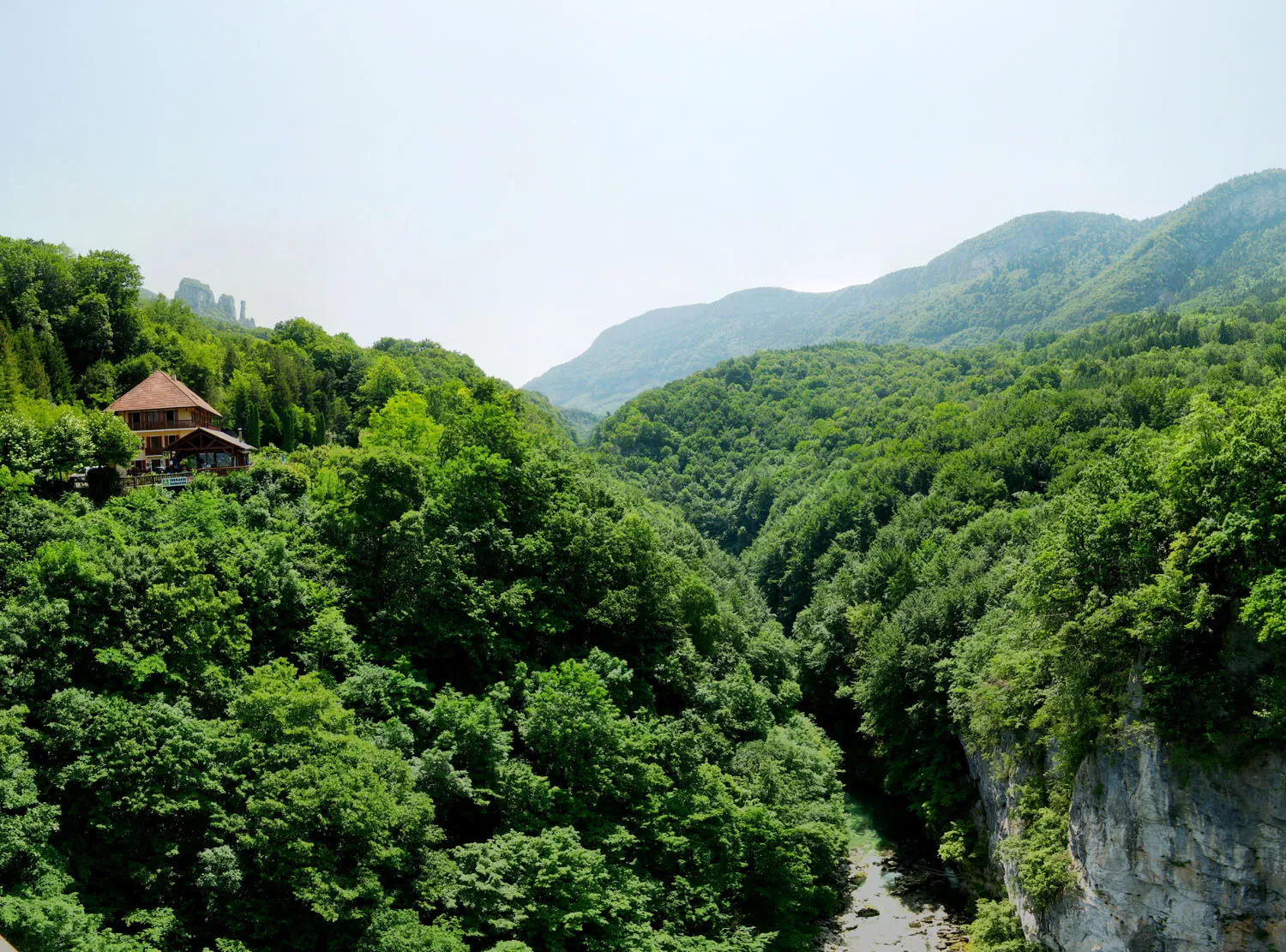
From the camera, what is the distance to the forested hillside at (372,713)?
21188mm

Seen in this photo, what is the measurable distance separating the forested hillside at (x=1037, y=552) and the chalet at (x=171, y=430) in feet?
126

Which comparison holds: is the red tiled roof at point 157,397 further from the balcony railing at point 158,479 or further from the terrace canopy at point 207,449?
the balcony railing at point 158,479

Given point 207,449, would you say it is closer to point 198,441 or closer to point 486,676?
point 198,441

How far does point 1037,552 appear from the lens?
35625 millimetres

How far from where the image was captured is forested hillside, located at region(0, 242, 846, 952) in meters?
21.2

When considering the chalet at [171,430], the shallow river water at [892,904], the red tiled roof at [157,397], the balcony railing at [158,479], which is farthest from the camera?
the red tiled roof at [157,397]

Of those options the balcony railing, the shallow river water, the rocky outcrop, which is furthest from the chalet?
the rocky outcrop

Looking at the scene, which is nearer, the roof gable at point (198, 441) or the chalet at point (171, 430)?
the roof gable at point (198, 441)

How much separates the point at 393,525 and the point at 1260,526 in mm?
31941

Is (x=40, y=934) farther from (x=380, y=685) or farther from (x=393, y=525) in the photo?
(x=393, y=525)

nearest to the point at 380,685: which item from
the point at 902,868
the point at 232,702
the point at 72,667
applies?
the point at 232,702

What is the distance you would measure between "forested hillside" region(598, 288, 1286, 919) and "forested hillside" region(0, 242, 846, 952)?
810cm

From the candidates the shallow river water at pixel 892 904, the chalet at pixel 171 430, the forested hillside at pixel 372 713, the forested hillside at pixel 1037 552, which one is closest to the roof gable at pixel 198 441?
the chalet at pixel 171 430

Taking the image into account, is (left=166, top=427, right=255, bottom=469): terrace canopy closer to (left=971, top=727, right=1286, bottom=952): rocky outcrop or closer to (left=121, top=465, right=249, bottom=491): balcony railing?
(left=121, top=465, right=249, bottom=491): balcony railing
